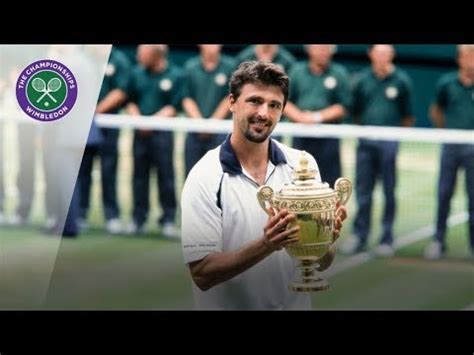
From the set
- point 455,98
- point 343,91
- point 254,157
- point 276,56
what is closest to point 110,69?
point 276,56

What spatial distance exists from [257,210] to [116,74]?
3.66 ft

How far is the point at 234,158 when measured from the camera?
26.1ft

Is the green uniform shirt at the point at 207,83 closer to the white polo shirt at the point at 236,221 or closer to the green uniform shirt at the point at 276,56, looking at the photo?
the green uniform shirt at the point at 276,56

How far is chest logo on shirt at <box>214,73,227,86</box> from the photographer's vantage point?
27.6 ft

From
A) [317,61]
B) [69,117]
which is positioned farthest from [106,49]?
[317,61]

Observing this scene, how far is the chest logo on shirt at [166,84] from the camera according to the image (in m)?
8.52

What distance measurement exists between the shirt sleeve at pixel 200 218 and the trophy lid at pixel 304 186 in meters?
0.34

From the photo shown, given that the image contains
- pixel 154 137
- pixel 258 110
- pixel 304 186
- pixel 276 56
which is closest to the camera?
pixel 304 186

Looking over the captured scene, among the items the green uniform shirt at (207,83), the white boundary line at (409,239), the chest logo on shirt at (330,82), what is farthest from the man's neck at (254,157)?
the white boundary line at (409,239)

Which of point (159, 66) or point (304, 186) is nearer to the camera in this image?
point (304, 186)

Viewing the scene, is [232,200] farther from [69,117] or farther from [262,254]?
[69,117]

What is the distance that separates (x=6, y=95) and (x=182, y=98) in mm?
908

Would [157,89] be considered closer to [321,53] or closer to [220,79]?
[220,79]

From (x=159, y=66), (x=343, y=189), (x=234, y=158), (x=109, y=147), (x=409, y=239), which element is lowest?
(x=409, y=239)
